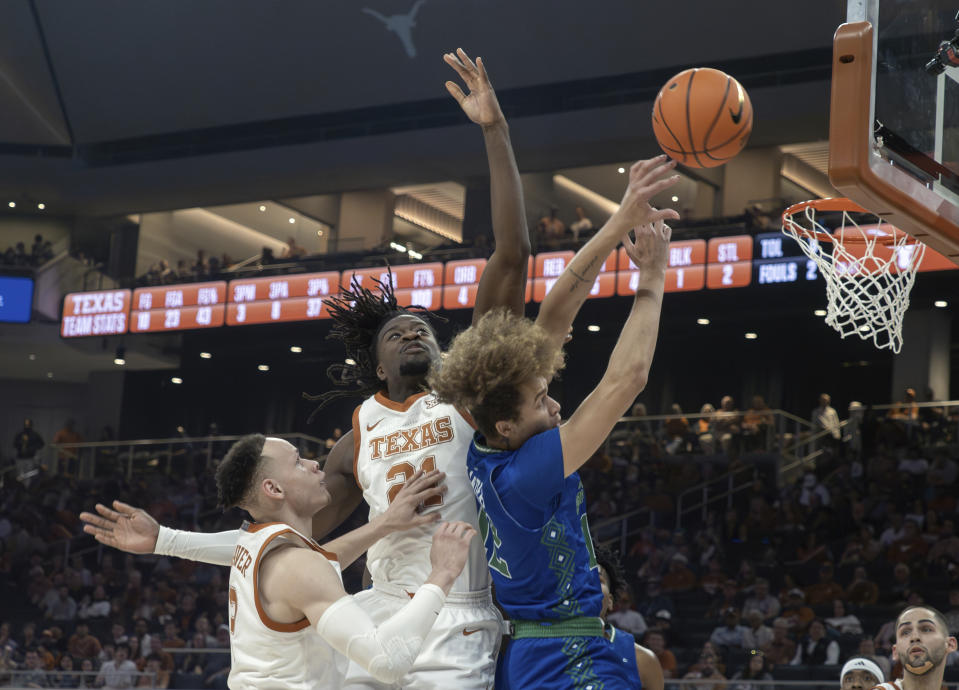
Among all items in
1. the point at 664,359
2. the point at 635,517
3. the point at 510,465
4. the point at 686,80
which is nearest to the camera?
the point at 510,465

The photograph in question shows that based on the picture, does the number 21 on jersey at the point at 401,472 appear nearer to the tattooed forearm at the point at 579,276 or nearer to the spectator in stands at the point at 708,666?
the tattooed forearm at the point at 579,276

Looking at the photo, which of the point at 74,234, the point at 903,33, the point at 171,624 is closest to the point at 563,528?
the point at 903,33

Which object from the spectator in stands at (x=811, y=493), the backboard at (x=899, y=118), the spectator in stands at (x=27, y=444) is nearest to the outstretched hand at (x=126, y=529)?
the backboard at (x=899, y=118)

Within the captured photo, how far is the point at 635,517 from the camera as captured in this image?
49.6 feet

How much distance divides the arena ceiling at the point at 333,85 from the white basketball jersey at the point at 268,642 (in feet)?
47.3

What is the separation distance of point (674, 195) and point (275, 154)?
6.96m

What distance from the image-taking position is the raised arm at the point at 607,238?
123 inches

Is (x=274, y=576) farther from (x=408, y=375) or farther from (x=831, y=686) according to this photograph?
(x=831, y=686)

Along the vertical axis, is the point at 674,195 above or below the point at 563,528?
above

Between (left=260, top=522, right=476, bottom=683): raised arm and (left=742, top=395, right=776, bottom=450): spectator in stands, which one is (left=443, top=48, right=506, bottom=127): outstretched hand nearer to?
(left=260, top=522, right=476, bottom=683): raised arm

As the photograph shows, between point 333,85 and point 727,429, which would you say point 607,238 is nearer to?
point 727,429

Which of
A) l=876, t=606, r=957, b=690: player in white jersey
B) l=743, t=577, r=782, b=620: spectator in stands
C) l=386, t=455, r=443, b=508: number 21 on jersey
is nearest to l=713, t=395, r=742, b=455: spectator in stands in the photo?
l=743, t=577, r=782, b=620: spectator in stands

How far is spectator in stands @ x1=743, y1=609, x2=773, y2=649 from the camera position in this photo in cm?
1068

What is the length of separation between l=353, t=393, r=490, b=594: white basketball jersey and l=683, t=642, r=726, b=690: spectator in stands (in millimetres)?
6801
